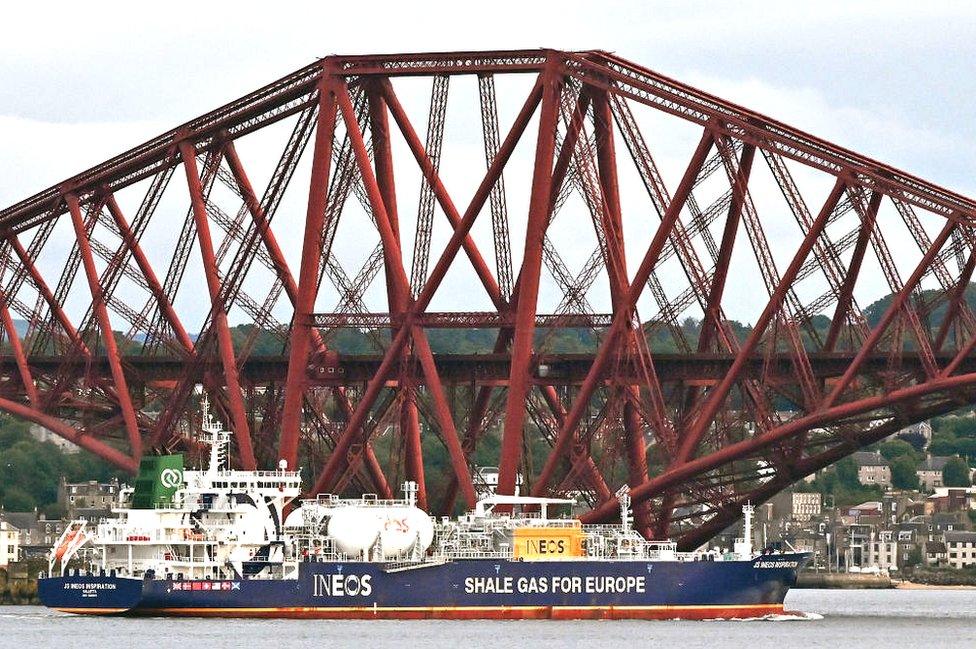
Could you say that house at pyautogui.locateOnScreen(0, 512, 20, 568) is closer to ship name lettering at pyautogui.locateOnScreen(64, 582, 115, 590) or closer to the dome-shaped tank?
ship name lettering at pyautogui.locateOnScreen(64, 582, 115, 590)

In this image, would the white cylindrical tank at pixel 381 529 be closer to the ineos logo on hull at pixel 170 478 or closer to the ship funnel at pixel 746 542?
the ineos logo on hull at pixel 170 478

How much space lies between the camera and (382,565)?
116 meters

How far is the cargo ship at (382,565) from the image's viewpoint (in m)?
116

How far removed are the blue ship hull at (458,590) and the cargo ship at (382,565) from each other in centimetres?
4

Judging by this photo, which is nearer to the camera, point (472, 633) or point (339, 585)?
point (472, 633)

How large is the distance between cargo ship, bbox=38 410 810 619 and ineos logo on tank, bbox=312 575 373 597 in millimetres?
40

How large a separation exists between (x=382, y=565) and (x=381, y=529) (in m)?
1.46

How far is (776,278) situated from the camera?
111875 millimetres

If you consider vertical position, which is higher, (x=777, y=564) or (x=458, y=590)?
(x=777, y=564)

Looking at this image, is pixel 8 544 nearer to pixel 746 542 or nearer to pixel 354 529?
pixel 354 529

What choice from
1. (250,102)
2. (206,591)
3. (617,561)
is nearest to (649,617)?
(617,561)

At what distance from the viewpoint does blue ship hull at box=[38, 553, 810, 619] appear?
116 metres

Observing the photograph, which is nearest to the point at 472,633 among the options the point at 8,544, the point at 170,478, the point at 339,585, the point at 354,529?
the point at 339,585

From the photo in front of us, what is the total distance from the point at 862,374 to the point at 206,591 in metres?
27.6
